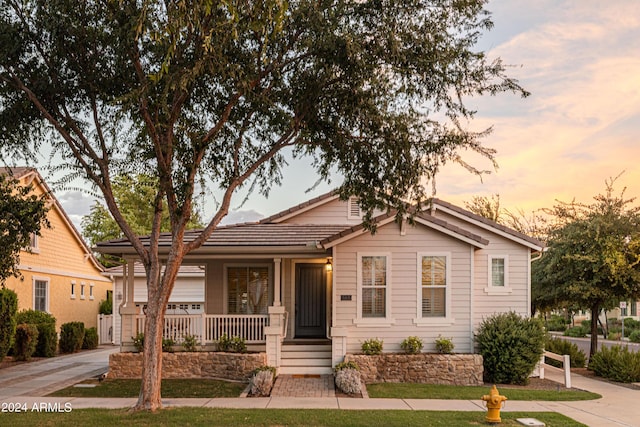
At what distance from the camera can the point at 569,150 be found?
→ 17.9 metres

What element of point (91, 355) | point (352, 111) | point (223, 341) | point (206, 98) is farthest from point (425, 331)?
point (91, 355)

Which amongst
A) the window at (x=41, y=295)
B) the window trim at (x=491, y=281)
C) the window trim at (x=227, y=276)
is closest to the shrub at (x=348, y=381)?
the window trim at (x=491, y=281)

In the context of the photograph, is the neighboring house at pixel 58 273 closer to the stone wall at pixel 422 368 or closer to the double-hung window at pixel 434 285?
the stone wall at pixel 422 368

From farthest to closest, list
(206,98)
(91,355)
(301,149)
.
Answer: (91,355), (301,149), (206,98)

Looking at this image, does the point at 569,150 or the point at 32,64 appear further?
the point at 569,150

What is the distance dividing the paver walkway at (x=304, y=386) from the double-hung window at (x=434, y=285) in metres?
2.89

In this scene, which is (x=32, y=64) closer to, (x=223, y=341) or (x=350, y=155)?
(x=350, y=155)

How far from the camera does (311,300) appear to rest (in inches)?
716

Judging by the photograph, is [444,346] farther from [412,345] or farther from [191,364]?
[191,364]

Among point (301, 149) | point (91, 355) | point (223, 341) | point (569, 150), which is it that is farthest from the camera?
point (91, 355)

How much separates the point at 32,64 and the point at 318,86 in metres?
5.32

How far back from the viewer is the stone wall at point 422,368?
49.2ft

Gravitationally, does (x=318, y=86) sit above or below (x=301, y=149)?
above

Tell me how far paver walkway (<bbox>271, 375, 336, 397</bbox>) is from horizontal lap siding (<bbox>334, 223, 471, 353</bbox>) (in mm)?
1247
